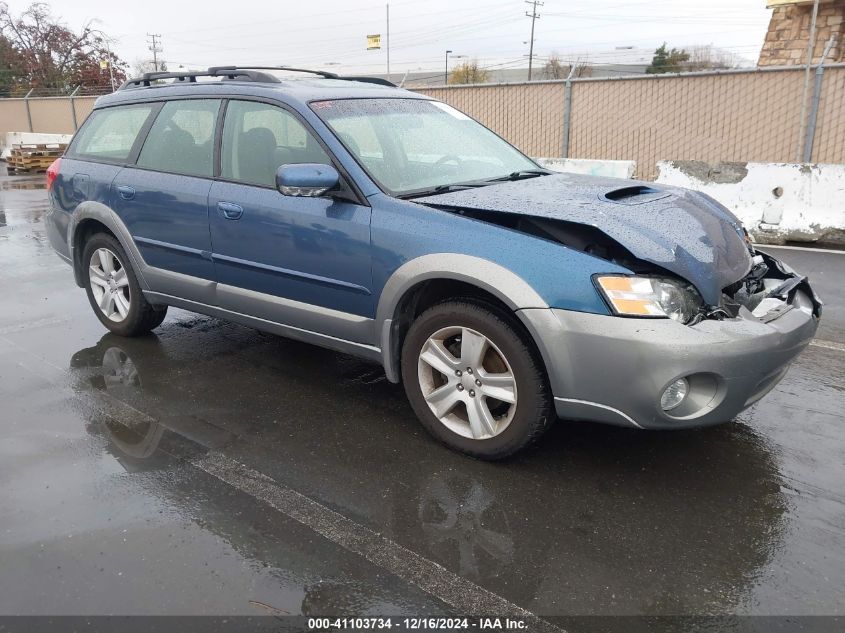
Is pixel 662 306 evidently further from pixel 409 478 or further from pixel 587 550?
pixel 409 478

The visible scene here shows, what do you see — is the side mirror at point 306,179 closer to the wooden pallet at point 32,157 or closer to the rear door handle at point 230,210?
the rear door handle at point 230,210

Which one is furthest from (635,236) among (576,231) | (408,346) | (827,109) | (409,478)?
(827,109)

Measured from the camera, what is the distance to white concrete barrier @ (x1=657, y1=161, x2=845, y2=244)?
336 inches

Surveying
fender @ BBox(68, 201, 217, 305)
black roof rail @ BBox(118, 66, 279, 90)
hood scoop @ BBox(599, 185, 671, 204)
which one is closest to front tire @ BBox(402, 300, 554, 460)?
hood scoop @ BBox(599, 185, 671, 204)

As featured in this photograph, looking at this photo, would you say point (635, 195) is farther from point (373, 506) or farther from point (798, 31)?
point (798, 31)

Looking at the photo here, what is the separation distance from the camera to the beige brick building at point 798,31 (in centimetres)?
1794

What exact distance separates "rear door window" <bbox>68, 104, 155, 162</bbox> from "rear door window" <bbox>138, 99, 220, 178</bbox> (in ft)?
0.69

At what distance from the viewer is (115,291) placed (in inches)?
210

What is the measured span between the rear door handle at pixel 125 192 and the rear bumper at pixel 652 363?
10.2ft

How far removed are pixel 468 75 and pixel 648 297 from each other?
219 ft

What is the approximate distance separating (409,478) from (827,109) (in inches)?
435

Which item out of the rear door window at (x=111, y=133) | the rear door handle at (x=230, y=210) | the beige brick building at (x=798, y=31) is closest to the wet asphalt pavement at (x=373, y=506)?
the rear door handle at (x=230, y=210)

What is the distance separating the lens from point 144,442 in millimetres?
3695

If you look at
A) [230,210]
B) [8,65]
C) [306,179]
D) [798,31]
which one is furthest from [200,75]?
[8,65]
